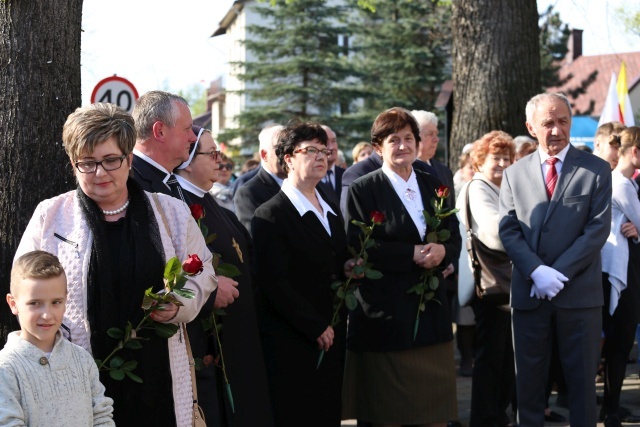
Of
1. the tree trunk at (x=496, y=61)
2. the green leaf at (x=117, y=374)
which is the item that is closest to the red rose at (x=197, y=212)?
the green leaf at (x=117, y=374)

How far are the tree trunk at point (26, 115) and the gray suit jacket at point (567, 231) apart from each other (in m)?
3.07

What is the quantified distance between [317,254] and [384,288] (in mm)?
599

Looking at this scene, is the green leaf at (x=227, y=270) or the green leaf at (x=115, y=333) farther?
the green leaf at (x=227, y=270)

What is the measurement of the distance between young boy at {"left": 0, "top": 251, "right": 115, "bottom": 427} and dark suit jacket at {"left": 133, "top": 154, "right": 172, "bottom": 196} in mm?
1313

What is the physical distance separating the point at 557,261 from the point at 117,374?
134 inches

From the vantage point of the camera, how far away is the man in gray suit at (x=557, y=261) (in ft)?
21.7

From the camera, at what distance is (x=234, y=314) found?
18.6 feet

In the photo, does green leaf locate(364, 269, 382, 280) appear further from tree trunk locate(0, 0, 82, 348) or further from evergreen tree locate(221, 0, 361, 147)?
evergreen tree locate(221, 0, 361, 147)

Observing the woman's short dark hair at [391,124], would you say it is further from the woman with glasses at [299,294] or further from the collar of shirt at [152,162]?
the collar of shirt at [152,162]

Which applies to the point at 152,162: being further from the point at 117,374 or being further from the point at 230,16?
the point at 230,16

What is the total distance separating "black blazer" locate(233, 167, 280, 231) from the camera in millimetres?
7301

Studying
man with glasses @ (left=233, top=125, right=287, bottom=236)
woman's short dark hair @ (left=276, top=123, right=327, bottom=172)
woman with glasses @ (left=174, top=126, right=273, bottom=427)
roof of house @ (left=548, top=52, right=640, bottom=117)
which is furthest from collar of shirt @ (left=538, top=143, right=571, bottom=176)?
roof of house @ (left=548, top=52, right=640, bottom=117)

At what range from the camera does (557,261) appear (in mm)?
6617

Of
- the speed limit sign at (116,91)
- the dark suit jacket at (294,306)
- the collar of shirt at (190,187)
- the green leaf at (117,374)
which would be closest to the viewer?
the green leaf at (117,374)
